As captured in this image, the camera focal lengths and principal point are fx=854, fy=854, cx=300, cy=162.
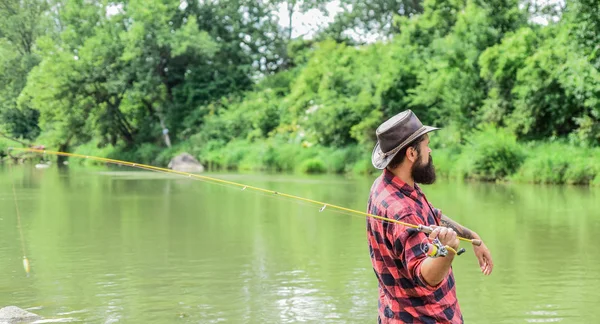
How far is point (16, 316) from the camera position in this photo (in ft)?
23.2

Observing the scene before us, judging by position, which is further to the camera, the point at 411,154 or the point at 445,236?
the point at 411,154

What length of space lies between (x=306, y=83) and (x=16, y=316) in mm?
34648

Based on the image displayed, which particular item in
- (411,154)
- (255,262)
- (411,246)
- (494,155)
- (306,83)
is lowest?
(255,262)

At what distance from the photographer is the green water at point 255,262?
775 centimetres

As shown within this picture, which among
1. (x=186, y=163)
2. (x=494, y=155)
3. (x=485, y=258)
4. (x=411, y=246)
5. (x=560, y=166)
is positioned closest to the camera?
(x=411, y=246)

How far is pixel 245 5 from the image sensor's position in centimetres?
5231

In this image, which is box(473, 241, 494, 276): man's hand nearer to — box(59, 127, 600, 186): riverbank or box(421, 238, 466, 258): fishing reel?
box(421, 238, 466, 258): fishing reel

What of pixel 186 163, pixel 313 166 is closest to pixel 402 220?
pixel 313 166

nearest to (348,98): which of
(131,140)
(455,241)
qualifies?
(131,140)

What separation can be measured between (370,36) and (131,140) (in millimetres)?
16227

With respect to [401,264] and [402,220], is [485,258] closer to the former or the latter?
[401,264]

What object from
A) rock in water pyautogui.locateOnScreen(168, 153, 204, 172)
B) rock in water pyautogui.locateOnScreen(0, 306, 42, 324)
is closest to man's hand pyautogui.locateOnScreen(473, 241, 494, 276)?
rock in water pyautogui.locateOnScreen(0, 306, 42, 324)

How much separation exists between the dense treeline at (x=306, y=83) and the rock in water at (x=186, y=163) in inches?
51.4

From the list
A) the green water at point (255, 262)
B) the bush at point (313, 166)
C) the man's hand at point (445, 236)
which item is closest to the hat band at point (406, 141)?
the man's hand at point (445, 236)
